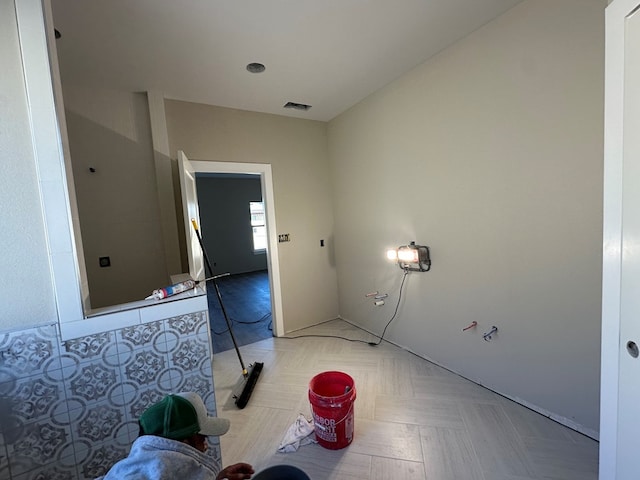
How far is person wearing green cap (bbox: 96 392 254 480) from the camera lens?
70cm

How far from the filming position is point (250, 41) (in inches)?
74.6

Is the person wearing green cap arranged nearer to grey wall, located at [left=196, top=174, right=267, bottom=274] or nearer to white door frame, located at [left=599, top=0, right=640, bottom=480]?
white door frame, located at [left=599, top=0, right=640, bottom=480]

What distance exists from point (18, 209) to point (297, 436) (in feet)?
6.09

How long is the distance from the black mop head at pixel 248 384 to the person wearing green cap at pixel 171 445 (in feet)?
4.29

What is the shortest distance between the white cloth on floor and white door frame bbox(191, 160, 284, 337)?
153cm

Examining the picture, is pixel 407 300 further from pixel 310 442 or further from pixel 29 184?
pixel 29 184

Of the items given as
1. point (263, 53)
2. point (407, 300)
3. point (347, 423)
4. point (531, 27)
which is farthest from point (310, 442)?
point (531, 27)

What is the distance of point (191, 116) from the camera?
2.78m

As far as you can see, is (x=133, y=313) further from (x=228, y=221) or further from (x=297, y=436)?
(x=228, y=221)

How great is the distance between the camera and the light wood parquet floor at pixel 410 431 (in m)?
1.51

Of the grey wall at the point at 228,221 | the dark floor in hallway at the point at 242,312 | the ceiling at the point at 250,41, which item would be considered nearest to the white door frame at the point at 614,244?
the ceiling at the point at 250,41

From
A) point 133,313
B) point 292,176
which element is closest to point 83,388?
point 133,313

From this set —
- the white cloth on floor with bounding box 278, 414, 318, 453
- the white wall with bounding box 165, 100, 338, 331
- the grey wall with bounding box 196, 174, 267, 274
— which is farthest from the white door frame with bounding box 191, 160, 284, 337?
the grey wall with bounding box 196, 174, 267, 274

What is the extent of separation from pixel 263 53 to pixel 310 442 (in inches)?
107
